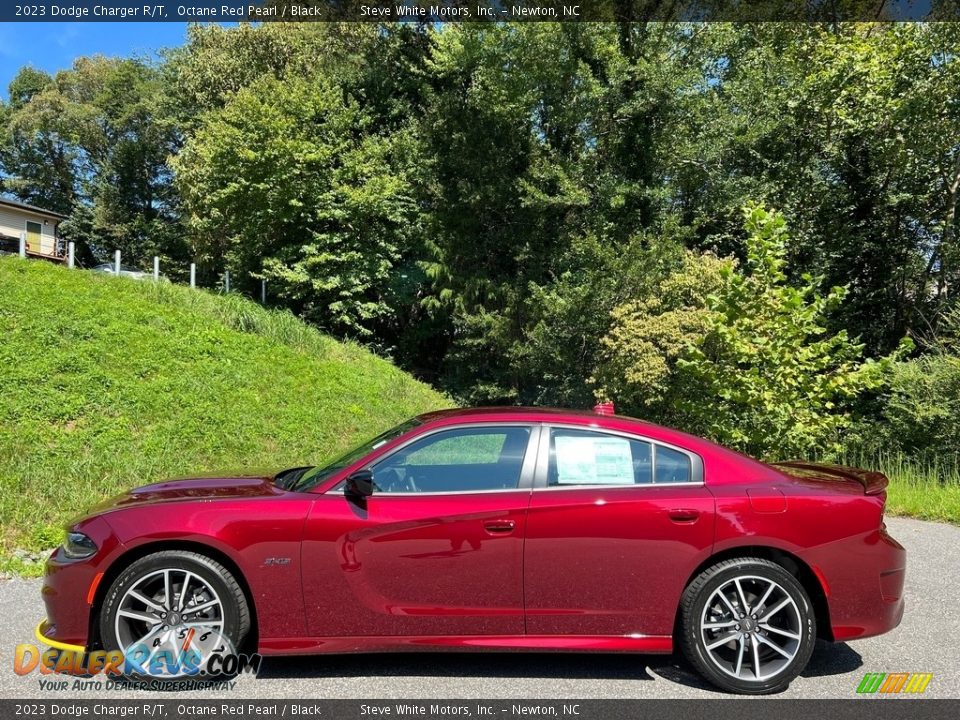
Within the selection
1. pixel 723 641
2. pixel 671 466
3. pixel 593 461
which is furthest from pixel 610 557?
pixel 723 641

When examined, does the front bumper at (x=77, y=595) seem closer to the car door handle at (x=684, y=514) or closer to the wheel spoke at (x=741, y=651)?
the car door handle at (x=684, y=514)

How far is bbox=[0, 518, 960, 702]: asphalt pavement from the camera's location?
11.7ft

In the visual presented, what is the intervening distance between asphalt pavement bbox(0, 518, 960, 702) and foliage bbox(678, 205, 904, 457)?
470 cm

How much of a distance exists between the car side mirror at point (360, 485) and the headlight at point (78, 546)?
54.5 inches

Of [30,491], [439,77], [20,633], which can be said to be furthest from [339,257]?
[20,633]

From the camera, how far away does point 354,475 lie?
3.78m

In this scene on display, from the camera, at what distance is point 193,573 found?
3637mm

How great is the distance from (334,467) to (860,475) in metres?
3.23

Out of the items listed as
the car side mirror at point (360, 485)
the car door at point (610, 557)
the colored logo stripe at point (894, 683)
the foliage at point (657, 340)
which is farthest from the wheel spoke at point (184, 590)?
the foliage at point (657, 340)

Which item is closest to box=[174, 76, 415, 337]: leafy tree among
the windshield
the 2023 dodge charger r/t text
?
the windshield

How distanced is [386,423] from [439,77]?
52.6ft

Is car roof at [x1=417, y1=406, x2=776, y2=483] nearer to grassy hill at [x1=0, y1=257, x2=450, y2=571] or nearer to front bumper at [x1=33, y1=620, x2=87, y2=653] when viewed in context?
front bumper at [x1=33, y1=620, x2=87, y2=653]

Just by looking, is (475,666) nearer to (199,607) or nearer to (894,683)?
(199,607)

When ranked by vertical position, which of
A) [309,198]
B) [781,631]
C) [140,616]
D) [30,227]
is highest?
[30,227]
